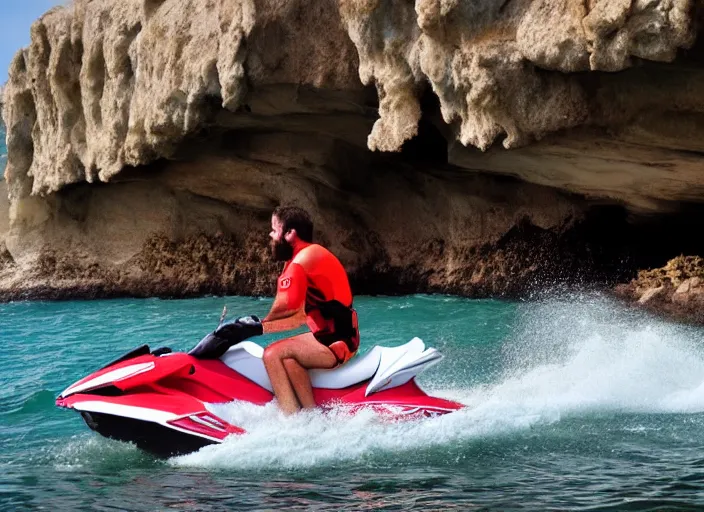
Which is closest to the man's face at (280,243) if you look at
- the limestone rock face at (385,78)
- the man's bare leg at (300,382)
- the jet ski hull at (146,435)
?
the man's bare leg at (300,382)

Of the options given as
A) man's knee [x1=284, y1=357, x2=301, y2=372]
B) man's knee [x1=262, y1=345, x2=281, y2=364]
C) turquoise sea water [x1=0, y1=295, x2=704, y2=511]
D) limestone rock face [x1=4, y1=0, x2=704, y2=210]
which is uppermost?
limestone rock face [x1=4, y1=0, x2=704, y2=210]

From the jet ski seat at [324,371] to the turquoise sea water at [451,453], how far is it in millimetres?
192

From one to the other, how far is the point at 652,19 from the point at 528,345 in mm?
3431

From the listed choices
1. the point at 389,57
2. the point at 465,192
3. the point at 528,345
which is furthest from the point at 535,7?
the point at 465,192

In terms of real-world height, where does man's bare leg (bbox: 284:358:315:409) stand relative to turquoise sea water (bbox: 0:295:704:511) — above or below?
above

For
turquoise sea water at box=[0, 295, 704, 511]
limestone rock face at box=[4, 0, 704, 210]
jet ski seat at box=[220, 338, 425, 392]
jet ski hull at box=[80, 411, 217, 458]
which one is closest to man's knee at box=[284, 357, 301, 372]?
jet ski seat at box=[220, 338, 425, 392]

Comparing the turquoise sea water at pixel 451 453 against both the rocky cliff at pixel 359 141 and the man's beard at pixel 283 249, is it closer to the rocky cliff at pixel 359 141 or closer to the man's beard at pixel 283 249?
the man's beard at pixel 283 249

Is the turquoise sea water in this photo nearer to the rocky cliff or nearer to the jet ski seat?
the jet ski seat

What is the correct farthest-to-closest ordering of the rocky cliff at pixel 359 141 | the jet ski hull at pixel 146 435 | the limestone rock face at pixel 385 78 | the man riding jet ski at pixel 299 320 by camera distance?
1. the rocky cliff at pixel 359 141
2. the limestone rock face at pixel 385 78
3. the man riding jet ski at pixel 299 320
4. the jet ski hull at pixel 146 435

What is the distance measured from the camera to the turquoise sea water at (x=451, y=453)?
13.9 feet

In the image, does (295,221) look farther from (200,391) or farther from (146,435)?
(146,435)

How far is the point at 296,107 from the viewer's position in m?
12.9

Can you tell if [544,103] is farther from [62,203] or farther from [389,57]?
[62,203]

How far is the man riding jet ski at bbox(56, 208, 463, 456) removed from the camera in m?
4.95
